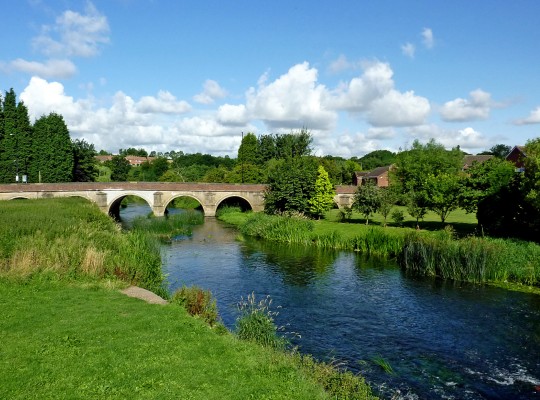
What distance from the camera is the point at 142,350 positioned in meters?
11.0

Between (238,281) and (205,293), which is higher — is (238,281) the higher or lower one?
the lower one

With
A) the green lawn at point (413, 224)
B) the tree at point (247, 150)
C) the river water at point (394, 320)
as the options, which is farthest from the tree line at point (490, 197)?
the tree at point (247, 150)

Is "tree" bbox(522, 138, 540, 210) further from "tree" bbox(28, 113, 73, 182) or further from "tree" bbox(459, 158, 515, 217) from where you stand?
"tree" bbox(28, 113, 73, 182)

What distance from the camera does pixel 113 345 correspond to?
11195mm

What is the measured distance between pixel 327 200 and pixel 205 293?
36.9 m

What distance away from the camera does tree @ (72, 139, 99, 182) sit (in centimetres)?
8238

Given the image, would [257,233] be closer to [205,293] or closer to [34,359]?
[205,293]

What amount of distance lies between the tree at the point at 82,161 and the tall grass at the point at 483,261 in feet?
237

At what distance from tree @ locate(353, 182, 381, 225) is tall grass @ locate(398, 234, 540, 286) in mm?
15618

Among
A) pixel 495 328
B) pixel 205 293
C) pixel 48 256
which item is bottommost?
pixel 495 328

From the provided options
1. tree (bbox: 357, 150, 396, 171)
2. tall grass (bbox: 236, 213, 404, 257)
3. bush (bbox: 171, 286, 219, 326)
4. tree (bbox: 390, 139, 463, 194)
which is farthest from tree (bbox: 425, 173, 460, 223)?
tree (bbox: 357, 150, 396, 171)

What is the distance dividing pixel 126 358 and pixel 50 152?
70412 mm

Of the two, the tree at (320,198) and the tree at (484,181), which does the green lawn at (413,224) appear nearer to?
the tree at (320,198)

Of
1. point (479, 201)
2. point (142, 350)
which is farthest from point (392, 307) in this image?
point (479, 201)
